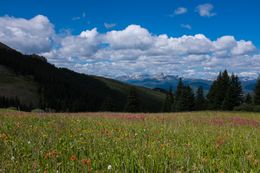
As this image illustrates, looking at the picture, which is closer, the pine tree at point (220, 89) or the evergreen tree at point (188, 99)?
the pine tree at point (220, 89)

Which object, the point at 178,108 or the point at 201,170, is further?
the point at 178,108

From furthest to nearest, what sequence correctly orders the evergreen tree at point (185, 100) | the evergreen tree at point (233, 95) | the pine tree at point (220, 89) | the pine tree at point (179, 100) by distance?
the pine tree at point (179, 100), the evergreen tree at point (185, 100), the pine tree at point (220, 89), the evergreen tree at point (233, 95)

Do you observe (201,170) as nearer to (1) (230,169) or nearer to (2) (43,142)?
(1) (230,169)

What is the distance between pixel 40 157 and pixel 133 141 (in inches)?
102

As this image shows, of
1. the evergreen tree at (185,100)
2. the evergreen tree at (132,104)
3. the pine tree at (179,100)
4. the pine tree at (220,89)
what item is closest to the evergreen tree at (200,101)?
the evergreen tree at (185,100)

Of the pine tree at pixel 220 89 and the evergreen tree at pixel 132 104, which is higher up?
the pine tree at pixel 220 89

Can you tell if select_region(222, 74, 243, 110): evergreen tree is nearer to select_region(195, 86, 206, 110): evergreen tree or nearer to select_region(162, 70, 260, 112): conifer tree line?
select_region(162, 70, 260, 112): conifer tree line

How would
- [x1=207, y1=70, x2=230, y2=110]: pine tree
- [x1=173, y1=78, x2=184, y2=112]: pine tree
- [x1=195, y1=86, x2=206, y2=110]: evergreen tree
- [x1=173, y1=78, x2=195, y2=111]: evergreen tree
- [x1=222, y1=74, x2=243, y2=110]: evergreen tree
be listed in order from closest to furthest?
[x1=222, y1=74, x2=243, y2=110]: evergreen tree < [x1=207, y1=70, x2=230, y2=110]: pine tree < [x1=173, y1=78, x2=195, y2=111]: evergreen tree < [x1=173, y1=78, x2=184, y2=112]: pine tree < [x1=195, y1=86, x2=206, y2=110]: evergreen tree

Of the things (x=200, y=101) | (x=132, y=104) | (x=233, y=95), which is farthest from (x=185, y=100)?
(x=132, y=104)

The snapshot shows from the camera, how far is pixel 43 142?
748cm

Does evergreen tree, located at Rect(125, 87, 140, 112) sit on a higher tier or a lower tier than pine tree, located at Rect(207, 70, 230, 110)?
lower

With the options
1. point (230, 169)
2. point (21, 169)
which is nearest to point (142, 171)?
point (230, 169)

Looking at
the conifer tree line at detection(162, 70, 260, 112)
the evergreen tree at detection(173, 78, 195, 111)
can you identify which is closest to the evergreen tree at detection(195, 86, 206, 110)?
the conifer tree line at detection(162, 70, 260, 112)

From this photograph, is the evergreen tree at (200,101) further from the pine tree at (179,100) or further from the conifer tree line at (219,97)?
the pine tree at (179,100)
